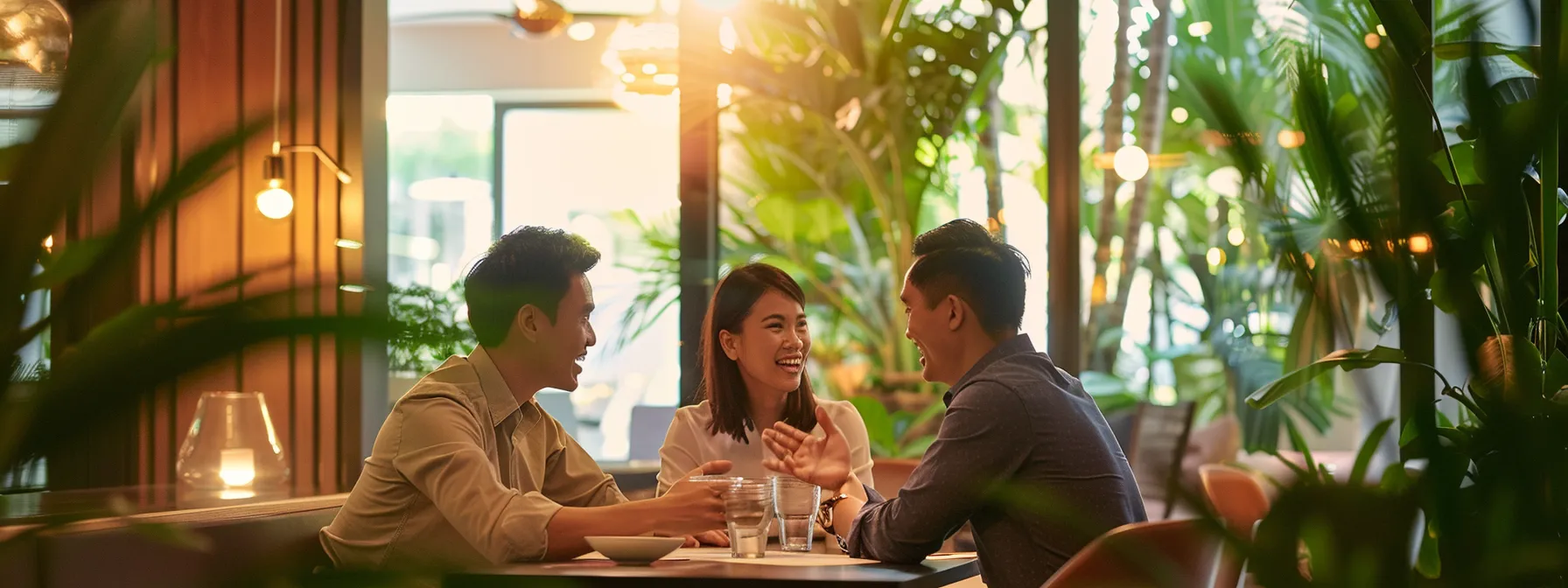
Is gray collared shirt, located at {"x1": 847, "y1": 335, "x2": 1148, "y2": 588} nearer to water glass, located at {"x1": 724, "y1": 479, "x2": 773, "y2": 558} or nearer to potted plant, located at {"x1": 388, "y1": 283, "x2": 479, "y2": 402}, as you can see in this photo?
water glass, located at {"x1": 724, "y1": 479, "x2": 773, "y2": 558}

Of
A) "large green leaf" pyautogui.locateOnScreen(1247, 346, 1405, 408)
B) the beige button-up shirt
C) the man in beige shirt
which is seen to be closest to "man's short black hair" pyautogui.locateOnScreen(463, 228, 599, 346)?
the man in beige shirt

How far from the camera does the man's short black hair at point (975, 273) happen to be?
7.91ft

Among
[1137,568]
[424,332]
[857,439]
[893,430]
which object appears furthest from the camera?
[893,430]

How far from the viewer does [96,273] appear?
0.53 m

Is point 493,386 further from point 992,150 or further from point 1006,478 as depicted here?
point 992,150

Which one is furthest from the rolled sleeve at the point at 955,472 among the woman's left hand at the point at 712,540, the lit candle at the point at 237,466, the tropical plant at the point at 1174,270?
the tropical plant at the point at 1174,270

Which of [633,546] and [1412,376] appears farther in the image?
[633,546]

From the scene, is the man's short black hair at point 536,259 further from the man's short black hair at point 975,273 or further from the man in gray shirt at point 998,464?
the man's short black hair at point 975,273

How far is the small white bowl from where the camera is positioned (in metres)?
2.06

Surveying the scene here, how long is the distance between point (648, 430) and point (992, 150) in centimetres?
170

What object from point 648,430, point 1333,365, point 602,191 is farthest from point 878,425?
point 602,191

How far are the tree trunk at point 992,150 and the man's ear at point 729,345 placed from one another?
2.21m

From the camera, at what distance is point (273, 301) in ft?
1.63

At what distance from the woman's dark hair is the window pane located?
3.97 metres
